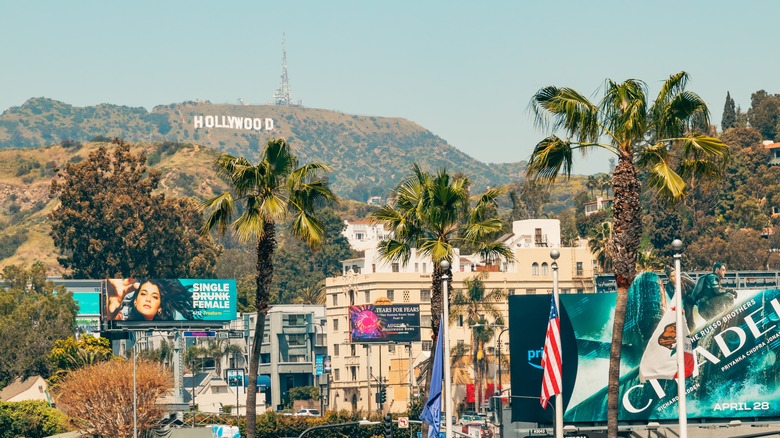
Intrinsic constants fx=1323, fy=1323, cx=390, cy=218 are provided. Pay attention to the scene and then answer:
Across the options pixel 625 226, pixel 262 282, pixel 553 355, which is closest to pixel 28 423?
pixel 262 282

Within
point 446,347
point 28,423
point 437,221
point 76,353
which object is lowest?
point 28,423

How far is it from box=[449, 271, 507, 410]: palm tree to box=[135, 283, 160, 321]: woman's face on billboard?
33.6 m

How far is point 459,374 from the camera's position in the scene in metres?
146

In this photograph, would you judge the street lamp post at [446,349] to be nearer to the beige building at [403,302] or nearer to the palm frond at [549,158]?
the palm frond at [549,158]

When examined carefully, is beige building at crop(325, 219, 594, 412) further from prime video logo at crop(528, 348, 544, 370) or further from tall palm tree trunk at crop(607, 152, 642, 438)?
tall palm tree trunk at crop(607, 152, 642, 438)

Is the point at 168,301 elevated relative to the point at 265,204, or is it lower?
lower

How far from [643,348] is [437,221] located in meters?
19.9

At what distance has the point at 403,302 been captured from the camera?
498ft

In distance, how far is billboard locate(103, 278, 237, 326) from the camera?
15012 centimetres

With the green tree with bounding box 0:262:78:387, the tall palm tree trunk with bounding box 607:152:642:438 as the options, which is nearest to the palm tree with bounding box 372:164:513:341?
the tall palm tree trunk with bounding box 607:152:642:438

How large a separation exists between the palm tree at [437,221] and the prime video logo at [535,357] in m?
15.2

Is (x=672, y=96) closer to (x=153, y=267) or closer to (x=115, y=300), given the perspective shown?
(x=115, y=300)

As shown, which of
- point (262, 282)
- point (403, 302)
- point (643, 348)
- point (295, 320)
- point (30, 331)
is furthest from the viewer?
point (295, 320)

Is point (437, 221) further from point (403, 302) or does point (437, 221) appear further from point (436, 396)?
point (403, 302)
